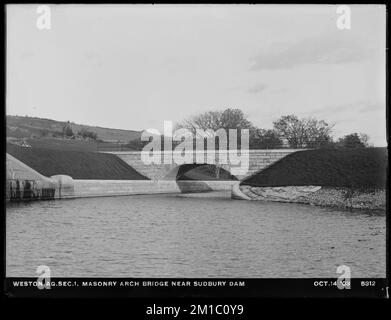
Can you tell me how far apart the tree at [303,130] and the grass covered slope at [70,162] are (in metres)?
2.03

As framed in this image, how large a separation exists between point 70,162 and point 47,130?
0.84 meters

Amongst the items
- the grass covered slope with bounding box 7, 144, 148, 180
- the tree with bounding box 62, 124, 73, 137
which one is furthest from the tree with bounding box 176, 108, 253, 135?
the grass covered slope with bounding box 7, 144, 148, 180

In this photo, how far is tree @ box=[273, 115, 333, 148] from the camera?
5797mm

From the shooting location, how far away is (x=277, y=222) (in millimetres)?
6090

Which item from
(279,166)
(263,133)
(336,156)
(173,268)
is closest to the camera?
(173,268)

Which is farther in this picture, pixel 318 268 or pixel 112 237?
pixel 112 237

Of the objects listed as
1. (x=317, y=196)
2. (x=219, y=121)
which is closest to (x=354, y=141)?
(x=317, y=196)

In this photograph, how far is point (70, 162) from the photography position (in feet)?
21.9

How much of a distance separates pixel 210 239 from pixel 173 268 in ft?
3.93

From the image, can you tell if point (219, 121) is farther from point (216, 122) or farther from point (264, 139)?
point (264, 139)
